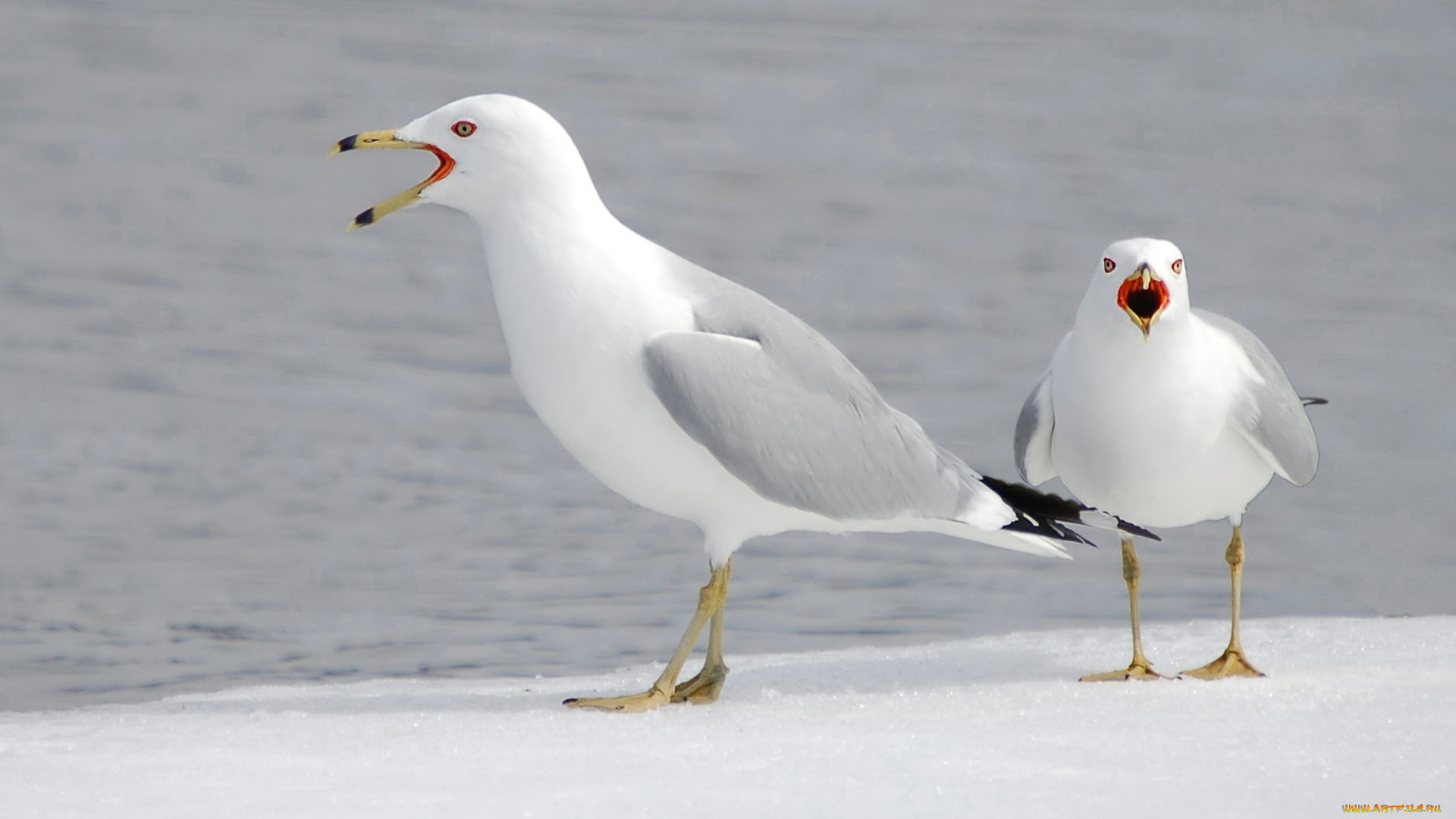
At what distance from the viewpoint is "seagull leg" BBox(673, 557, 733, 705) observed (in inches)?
160

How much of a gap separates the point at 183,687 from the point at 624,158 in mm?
8109

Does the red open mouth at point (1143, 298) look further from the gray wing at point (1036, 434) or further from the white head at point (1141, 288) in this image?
the gray wing at point (1036, 434)

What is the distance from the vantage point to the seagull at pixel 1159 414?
405 cm

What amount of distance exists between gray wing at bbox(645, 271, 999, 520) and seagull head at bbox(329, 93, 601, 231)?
35 cm

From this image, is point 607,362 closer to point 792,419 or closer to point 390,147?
point 792,419

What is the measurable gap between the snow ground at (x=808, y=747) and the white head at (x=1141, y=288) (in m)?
0.72

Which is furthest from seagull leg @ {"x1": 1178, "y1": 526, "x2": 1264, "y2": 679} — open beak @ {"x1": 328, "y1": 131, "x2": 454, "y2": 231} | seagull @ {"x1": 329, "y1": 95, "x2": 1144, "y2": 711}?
open beak @ {"x1": 328, "y1": 131, "x2": 454, "y2": 231}

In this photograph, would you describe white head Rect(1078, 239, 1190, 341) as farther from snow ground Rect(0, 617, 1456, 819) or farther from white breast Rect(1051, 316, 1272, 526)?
snow ground Rect(0, 617, 1456, 819)

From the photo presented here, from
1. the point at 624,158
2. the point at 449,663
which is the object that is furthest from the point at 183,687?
the point at 624,158

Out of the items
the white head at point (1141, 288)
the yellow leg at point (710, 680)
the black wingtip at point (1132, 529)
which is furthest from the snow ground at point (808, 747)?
the white head at point (1141, 288)

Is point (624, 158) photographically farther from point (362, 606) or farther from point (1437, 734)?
point (1437, 734)

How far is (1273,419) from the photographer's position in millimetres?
4199

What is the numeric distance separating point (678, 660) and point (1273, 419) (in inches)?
51.2

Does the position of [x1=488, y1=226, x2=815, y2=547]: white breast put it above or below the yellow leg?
above
